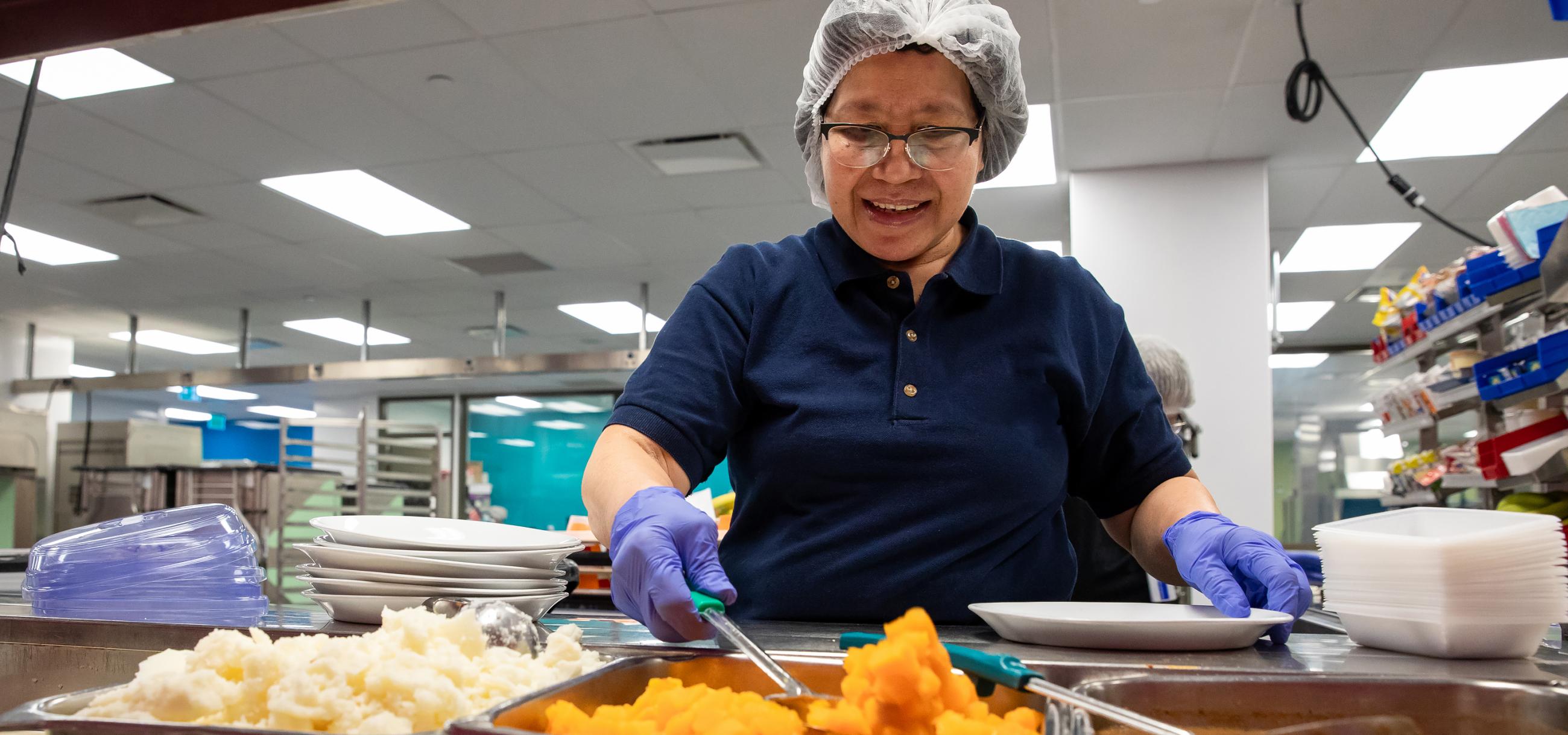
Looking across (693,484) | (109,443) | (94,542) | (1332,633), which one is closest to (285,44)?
(94,542)

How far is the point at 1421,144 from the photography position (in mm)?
4844

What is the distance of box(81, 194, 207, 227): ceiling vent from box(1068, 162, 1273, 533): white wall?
17.1 feet

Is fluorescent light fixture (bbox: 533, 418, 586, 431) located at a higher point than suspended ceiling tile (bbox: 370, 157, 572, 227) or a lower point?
lower

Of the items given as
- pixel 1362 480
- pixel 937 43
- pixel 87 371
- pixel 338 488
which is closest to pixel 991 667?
pixel 937 43

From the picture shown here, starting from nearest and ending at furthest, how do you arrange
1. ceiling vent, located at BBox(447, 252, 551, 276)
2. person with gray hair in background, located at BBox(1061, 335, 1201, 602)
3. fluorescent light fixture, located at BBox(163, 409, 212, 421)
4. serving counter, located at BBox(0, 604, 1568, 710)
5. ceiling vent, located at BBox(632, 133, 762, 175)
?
serving counter, located at BBox(0, 604, 1568, 710), person with gray hair in background, located at BBox(1061, 335, 1201, 602), ceiling vent, located at BBox(632, 133, 762, 175), ceiling vent, located at BBox(447, 252, 551, 276), fluorescent light fixture, located at BBox(163, 409, 212, 421)

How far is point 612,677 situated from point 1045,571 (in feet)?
2.22

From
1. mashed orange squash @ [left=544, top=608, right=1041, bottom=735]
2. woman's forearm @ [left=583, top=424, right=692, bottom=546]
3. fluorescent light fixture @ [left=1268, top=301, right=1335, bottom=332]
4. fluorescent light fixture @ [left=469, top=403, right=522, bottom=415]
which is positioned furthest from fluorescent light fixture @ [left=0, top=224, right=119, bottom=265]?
fluorescent light fixture @ [left=1268, top=301, right=1335, bottom=332]

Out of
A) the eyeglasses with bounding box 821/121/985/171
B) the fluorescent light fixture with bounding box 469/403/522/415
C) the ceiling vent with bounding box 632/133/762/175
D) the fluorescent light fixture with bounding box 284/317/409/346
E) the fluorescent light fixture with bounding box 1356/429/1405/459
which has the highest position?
the ceiling vent with bounding box 632/133/762/175

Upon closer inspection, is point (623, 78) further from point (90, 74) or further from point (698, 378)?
point (698, 378)

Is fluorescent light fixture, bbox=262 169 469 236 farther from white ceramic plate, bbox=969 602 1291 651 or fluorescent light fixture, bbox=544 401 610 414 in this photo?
fluorescent light fixture, bbox=544 401 610 414

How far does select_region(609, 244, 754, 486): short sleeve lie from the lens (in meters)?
1.16

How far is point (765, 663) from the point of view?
2.46 feet

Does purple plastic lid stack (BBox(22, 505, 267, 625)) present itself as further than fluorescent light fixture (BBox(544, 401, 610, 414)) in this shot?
No

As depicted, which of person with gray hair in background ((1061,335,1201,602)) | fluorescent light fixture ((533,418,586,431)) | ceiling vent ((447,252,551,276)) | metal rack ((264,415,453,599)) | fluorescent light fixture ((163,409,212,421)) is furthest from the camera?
fluorescent light fixture ((163,409,212,421))
